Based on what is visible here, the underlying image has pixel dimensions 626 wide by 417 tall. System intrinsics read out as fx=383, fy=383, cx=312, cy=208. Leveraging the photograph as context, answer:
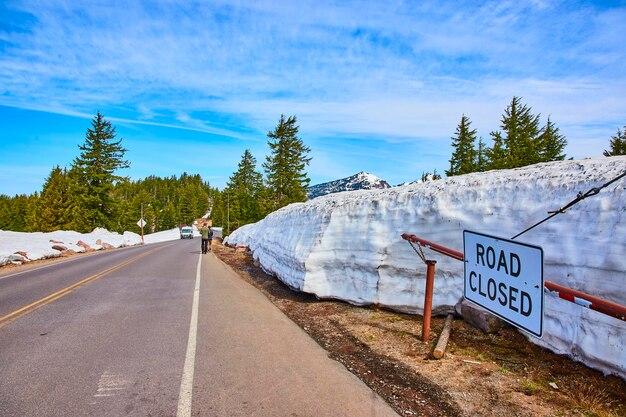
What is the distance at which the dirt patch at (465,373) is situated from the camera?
3.96 metres

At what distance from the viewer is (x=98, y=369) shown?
4797 millimetres

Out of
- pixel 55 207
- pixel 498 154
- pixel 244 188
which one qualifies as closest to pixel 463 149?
pixel 498 154

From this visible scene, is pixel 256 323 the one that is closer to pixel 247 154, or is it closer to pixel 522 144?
pixel 522 144

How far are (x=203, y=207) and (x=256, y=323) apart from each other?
132829mm

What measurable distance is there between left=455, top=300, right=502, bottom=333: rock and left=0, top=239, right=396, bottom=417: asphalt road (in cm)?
257

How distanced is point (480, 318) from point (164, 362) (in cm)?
482

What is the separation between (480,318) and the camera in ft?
20.4

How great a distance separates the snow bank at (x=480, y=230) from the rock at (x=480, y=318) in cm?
28

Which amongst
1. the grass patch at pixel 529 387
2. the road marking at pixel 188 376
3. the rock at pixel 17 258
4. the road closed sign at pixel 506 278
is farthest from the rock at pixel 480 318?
the rock at pixel 17 258

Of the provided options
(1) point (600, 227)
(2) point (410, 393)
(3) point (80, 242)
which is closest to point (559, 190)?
(1) point (600, 227)

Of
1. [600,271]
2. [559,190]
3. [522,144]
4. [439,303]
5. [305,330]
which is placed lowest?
[305,330]

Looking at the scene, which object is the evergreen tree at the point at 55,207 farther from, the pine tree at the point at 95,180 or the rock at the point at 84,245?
the rock at the point at 84,245

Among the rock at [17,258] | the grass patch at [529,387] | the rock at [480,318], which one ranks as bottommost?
the rock at [17,258]

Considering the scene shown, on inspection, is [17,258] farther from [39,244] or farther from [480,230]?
[480,230]
